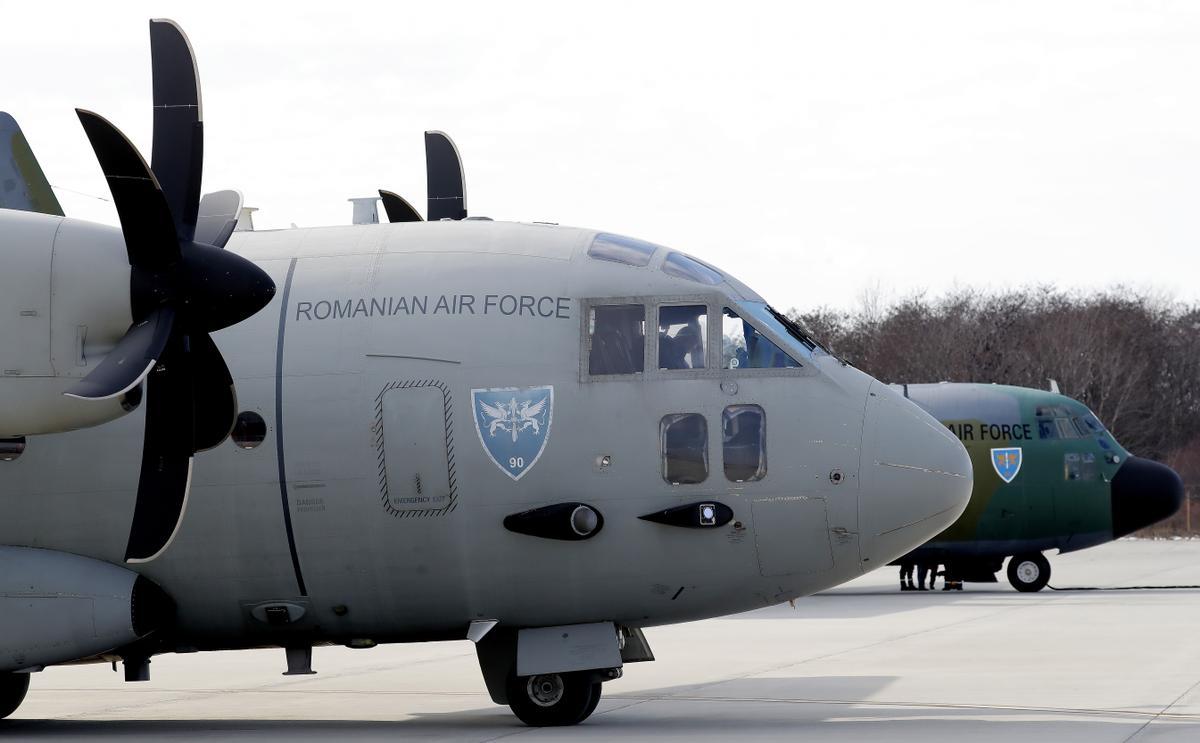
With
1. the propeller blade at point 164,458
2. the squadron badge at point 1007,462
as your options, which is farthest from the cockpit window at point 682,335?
the squadron badge at point 1007,462

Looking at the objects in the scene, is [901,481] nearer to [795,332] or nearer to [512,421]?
[795,332]

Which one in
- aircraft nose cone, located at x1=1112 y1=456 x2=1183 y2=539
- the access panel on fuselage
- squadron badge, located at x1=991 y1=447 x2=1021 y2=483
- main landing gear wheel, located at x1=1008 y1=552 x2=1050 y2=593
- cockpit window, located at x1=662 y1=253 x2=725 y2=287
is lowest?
main landing gear wheel, located at x1=1008 y1=552 x2=1050 y2=593


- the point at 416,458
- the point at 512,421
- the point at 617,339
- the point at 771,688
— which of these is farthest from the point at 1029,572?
the point at 416,458

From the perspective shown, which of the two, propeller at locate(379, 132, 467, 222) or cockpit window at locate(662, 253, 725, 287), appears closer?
cockpit window at locate(662, 253, 725, 287)

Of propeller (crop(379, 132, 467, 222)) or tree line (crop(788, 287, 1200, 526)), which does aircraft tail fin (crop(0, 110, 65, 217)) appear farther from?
tree line (crop(788, 287, 1200, 526))

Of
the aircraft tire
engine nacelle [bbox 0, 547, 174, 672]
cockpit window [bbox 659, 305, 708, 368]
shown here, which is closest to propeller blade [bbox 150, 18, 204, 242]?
engine nacelle [bbox 0, 547, 174, 672]

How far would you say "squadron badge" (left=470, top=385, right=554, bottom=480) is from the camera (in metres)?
15.3

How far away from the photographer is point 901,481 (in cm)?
1530

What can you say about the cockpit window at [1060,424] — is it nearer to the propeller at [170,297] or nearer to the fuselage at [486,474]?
the fuselage at [486,474]

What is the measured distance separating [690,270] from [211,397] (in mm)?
4488

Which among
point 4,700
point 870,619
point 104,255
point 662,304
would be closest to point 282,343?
point 104,255

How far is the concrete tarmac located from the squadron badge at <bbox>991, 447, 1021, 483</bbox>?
4.12 m

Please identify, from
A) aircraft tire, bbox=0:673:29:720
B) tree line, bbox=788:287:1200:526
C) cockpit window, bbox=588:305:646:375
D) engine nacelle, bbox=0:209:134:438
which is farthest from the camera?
tree line, bbox=788:287:1200:526

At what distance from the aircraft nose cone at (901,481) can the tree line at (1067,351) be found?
7439 centimetres
